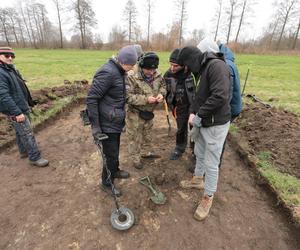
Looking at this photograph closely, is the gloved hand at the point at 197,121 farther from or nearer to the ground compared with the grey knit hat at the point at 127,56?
nearer to the ground

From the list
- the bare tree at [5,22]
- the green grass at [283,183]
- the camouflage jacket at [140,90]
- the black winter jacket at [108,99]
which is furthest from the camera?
the bare tree at [5,22]

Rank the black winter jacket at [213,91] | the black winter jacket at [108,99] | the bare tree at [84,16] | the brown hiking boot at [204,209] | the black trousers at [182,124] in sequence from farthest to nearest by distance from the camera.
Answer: the bare tree at [84,16]
the black trousers at [182,124]
the brown hiking boot at [204,209]
the black winter jacket at [108,99]
the black winter jacket at [213,91]

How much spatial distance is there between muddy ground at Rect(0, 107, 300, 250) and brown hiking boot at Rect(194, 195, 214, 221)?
7cm

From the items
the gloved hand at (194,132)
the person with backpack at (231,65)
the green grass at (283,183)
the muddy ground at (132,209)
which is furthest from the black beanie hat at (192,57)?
the green grass at (283,183)

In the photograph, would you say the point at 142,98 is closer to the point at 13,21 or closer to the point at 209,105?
the point at 209,105

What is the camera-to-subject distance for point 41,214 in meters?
2.78

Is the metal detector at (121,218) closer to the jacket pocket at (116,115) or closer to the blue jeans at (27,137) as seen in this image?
the jacket pocket at (116,115)

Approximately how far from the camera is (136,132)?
11.8 ft

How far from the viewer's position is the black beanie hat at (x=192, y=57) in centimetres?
231

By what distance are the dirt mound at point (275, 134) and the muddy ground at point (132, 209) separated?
676mm

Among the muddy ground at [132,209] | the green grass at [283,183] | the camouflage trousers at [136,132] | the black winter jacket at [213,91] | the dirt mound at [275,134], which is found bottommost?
the muddy ground at [132,209]

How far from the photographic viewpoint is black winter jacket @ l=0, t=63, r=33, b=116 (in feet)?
10.2

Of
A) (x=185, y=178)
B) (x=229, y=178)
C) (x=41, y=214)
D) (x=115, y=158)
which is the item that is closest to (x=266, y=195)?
(x=229, y=178)

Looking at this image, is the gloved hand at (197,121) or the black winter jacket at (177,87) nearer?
the gloved hand at (197,121)
